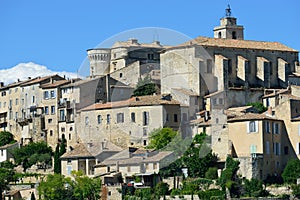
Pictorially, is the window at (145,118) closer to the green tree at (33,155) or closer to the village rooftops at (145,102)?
the village rooftops at (145,102)

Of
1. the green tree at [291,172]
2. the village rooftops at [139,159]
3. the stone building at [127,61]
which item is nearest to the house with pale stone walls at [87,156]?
the village rooftops at [139,159]

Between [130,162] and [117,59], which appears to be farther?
[117,59]

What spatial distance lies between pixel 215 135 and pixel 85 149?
8.64 metres

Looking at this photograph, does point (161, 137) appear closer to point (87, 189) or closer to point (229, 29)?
point (87, 189)

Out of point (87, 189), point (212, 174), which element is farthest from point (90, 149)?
point (212, 174)

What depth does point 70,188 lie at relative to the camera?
5316 cm

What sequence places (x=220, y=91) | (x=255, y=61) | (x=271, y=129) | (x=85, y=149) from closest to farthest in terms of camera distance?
(x=271, y=129), (x=85, y=149), (x=220, y=91), (x=255, y=61)

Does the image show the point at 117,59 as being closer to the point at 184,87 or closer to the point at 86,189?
the point at 184,87

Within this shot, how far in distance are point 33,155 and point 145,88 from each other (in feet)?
27.1

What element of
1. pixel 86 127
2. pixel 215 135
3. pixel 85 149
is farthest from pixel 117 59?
pixel 215 135

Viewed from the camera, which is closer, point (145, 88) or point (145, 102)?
point (145, 102)

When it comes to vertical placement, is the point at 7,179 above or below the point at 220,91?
below

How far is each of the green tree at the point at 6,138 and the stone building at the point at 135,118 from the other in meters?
11.6

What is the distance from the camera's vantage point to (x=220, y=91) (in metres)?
61.2
